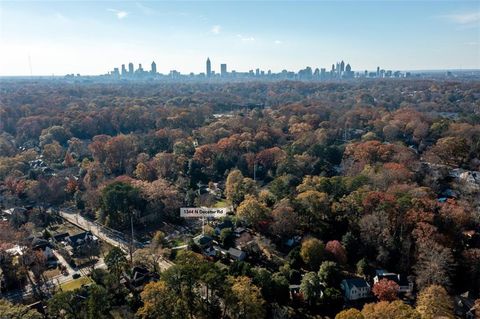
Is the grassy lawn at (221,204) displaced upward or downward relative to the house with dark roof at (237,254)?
upward

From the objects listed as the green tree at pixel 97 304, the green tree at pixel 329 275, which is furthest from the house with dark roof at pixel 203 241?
the green tree at pixel 97 304

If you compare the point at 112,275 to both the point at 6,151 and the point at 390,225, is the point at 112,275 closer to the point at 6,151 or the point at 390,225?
the point at 390,225

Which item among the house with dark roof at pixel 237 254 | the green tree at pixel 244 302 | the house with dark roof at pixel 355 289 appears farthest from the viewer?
the house with dark roof at pixel 237 254

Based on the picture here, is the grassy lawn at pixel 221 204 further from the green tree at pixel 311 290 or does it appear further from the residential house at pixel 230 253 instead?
the green tree at pixel 311 290

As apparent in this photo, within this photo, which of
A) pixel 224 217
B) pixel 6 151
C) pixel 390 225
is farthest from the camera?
pixel 6 151

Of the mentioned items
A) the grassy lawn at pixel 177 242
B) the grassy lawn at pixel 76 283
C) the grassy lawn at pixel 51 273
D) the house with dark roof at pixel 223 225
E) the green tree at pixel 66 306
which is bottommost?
the grassy lawn at pixel 51 273

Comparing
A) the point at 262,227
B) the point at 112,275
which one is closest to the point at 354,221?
the point at 262,227
